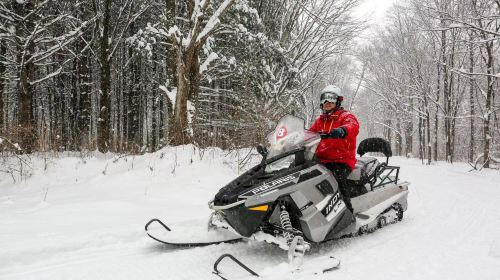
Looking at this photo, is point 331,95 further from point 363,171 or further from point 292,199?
point 292,199

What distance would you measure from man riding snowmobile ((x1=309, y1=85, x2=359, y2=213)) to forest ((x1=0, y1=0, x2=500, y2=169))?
3911 mm

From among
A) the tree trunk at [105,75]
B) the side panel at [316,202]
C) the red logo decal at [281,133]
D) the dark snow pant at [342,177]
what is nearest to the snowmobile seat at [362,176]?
the dark snow pant at [342,177]

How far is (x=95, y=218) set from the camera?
5160 millimetres

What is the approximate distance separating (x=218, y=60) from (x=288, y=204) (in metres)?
11.9

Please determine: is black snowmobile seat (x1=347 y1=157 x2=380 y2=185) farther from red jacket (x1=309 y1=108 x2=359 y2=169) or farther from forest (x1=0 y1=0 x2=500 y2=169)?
forest (x1=0 y1=0 x2=500 y2=169)

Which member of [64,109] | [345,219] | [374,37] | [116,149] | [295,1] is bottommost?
[345,219]

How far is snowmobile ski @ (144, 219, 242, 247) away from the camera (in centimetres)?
421

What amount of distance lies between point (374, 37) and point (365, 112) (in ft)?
56.5

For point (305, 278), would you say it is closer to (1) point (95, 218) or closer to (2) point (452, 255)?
(2) point (452, 255)

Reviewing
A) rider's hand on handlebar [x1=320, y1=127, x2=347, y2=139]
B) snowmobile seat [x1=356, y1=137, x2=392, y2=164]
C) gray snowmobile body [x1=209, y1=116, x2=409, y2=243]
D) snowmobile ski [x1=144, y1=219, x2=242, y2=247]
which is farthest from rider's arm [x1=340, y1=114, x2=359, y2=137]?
snowmobile ski [x1=144, y1=219, x2=242, y2=247]

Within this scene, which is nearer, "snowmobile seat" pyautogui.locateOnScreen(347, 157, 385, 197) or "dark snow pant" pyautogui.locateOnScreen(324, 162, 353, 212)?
"dark snow pant" pyautogui.locateOnScreen(324, 162, 353, 212)

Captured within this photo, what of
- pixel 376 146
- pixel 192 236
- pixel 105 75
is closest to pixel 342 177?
pixel 376 146

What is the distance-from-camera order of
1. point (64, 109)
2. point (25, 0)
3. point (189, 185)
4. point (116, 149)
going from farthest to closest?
point (64, 109) < point (25, 0) < point (116, 149) < point (189, 185)

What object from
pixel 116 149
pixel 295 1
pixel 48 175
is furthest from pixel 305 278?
pixel 295 1
